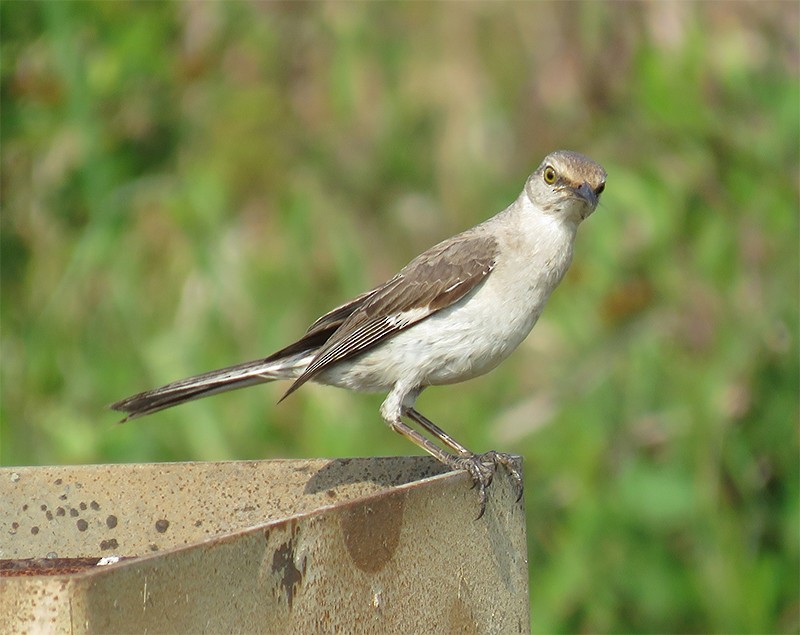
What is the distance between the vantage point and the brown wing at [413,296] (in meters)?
4.35

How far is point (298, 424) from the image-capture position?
7.37 meters

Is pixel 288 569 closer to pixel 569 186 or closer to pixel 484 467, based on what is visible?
pixel 484 467

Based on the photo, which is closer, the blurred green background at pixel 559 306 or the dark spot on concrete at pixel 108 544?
the dark spot on concrete at pixel 108 544

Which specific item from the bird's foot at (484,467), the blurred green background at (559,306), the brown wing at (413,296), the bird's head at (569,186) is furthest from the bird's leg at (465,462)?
the blurred green background at (559,306)

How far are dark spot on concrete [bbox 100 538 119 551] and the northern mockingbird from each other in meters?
0.98

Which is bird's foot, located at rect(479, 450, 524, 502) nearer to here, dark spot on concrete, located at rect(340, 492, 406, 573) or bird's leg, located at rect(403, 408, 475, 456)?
bird's leg, located at rect(403, 408, 475, 456)

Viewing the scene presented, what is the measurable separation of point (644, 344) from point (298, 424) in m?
2.17

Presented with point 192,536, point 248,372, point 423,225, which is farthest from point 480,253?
point 423,225

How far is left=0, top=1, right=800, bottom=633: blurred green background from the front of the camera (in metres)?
6.02

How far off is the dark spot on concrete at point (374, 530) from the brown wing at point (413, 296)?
1.66 meters

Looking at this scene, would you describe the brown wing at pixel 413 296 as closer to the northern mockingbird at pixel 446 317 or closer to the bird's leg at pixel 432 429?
the northern mockingbird at pixel 446 317

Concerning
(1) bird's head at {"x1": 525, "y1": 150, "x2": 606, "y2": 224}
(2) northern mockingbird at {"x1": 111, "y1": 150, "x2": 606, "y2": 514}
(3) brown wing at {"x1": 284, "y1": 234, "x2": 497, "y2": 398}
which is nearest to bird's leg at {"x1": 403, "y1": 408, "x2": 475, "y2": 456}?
(2) northern mockingbird at {"x1": 111, "y1": 150, "x2": 606, "y2": 514}

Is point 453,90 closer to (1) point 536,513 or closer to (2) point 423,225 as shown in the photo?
(2) point 423,225

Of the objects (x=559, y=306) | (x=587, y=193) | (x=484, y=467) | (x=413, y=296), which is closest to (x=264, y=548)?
(x=484, y=467)
